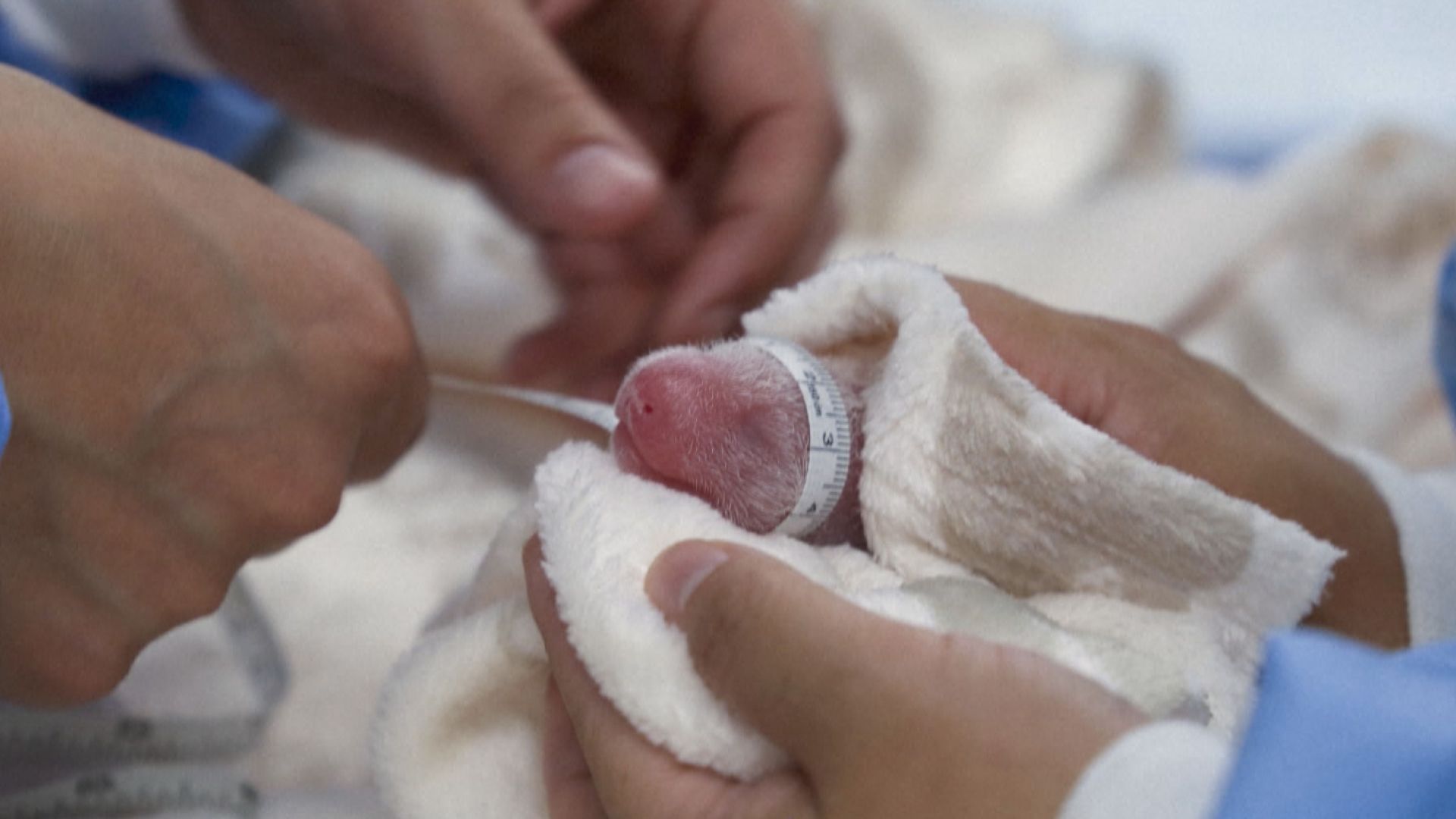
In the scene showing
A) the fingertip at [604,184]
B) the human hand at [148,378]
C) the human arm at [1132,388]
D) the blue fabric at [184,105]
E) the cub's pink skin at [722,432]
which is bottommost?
the blue fabric at [184,105]

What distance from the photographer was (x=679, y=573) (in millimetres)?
414

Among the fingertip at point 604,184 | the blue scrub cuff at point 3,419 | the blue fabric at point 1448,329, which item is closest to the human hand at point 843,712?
the blue scrub cuff at point 3,419

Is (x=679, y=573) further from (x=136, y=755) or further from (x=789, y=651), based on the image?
(x=136, y=755)

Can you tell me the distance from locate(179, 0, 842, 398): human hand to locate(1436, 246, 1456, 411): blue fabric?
1.43 feet

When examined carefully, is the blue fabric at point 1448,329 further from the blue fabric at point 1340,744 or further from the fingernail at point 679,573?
the fingernail at point 679,573

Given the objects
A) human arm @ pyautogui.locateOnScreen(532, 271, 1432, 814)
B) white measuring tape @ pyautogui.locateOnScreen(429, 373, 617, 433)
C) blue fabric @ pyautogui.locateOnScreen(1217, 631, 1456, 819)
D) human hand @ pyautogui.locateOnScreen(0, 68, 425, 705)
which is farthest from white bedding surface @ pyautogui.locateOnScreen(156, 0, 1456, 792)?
blue fabric @ pyautogui.locateOnScreen(1217, 631, 1456, 819)

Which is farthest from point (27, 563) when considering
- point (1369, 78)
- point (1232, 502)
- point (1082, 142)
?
point (1369, 78)

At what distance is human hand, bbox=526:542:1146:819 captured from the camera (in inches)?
13.8

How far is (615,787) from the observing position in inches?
16.3

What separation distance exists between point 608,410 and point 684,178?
1.36 feet

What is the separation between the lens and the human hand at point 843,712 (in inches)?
13.8

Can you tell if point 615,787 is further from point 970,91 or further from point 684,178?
point 970,91

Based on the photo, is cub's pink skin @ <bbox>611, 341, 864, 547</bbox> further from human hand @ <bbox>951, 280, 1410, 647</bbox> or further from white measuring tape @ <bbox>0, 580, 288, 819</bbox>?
white measuring tape @ <bbox>0, 580, 288, 819</bbox>

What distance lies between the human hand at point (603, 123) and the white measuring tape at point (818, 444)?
16 cm
